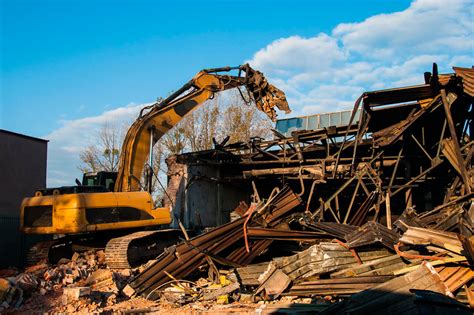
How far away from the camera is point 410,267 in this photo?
9070 mm

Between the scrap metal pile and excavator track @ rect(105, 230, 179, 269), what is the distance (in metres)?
1.50

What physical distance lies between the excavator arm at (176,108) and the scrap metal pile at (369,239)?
1832 millimetres

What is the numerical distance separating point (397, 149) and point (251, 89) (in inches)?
199

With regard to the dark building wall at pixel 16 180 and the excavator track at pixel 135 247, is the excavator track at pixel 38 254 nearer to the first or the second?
the excavator track at pixel 135 247

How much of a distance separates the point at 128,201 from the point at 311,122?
12163mm

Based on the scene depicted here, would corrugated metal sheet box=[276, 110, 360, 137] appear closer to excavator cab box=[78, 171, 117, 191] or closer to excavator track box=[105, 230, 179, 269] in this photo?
excavator cab box=[78, 171, 117, 191]

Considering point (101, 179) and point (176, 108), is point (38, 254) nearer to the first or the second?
point (101, 179)

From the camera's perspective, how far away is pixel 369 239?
390 inches

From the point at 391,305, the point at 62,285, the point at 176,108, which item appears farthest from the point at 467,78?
the point at 62,285

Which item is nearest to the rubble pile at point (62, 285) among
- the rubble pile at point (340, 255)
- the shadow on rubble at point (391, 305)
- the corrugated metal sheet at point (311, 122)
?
the rubble pile at point (340, 255)

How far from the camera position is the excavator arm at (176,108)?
14.1 m

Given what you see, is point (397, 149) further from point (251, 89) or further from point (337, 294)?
point (337, 294)

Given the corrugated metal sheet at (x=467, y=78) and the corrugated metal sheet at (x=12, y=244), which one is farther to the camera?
the corrugated metal sheet at (x=12, y=244)

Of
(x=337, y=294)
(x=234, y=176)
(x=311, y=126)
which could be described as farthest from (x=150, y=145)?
(x=311, y=126)
